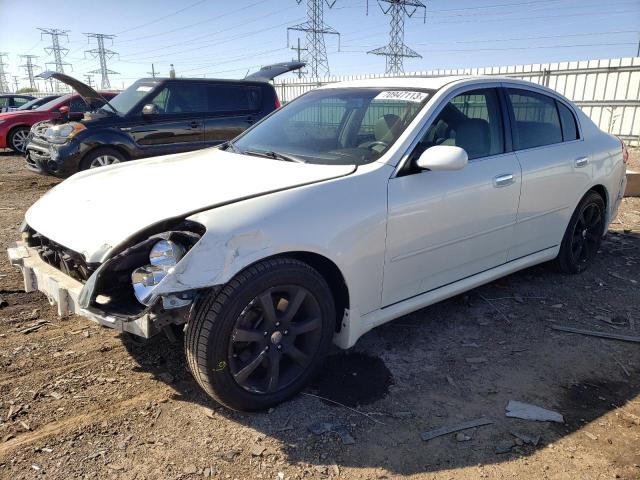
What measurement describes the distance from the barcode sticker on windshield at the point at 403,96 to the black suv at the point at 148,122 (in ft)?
18.0

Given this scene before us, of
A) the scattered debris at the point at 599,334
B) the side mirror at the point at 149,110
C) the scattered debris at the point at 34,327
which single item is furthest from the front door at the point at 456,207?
the side mirror at the point at 149,110

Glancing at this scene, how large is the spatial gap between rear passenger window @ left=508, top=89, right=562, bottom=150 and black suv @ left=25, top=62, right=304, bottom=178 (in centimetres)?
586

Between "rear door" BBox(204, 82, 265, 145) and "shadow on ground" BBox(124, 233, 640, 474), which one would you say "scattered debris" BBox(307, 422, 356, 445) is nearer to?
"shadow on ground" BBox(124, 233, 640, 474)

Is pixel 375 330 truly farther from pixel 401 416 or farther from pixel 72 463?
pixel 72 463

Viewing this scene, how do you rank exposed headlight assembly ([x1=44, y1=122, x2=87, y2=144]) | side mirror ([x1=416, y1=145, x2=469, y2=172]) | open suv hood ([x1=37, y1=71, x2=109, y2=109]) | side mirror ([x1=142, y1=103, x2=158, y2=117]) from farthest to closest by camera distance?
1. side mirror ([x1=142, y1=103, x2=158, y2=117])
2. exposed headlight assembly ([x1=44, y1=122, x2=87, y2=144])
3. open suv hood ([x1=37, y1=71, x2=109, y2=109])
4. side mirror ([x1=416, y1=145, x2=469, y2=172])

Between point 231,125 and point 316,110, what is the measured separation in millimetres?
5416

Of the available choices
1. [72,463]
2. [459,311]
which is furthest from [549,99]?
[72,463]

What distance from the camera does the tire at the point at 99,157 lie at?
7.98 m

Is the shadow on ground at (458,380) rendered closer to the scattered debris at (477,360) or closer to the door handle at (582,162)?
the scattered debris at (477,360)

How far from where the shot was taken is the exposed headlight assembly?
789cm

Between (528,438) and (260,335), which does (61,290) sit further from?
(528,438)

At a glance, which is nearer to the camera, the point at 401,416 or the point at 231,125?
the point at 401,416

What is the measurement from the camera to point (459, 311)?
411cm

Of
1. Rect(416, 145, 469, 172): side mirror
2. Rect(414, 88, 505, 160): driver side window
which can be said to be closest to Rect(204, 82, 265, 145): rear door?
Rect(414, 88, 505, 160): driver side window
